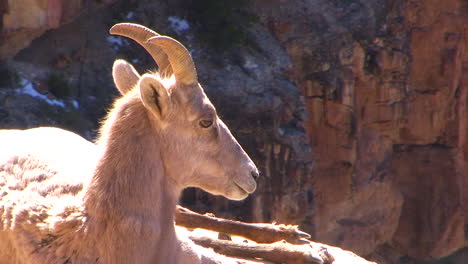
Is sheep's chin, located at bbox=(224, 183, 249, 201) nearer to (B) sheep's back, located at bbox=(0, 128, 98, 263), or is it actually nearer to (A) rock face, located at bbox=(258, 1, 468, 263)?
(B) sheep's back, located at bbox=(0, 128, 98, 263)

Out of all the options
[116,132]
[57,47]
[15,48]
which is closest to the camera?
[116,132]

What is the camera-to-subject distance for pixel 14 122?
43.3 feet

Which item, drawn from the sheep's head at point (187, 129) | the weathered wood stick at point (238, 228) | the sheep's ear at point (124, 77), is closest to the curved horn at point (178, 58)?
the sheep's head at point (187, 129)

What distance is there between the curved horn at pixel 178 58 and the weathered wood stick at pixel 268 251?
2.40 metres

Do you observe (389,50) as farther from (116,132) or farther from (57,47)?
(116,132)

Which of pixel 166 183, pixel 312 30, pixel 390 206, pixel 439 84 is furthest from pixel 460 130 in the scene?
pixel 166 183

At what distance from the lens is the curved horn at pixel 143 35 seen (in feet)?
16.5

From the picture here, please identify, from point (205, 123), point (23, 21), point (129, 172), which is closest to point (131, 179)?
point (129, 172)

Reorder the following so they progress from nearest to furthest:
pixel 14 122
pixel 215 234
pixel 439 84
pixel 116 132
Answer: pixel 116 132
pixel 215 234
pixel 14 122
pixel 439 84

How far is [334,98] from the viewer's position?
67.4 feet

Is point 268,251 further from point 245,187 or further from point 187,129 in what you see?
point 187,129

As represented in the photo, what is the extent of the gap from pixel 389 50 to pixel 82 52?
8892mm

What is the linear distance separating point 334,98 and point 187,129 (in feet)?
52.3

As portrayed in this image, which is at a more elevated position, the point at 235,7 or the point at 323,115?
the point at 235,7
